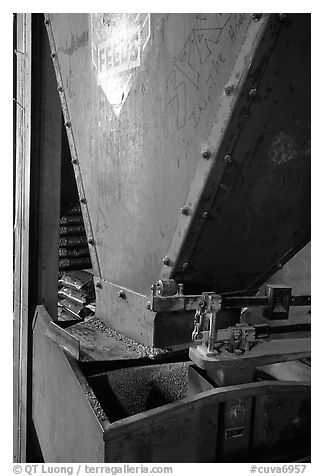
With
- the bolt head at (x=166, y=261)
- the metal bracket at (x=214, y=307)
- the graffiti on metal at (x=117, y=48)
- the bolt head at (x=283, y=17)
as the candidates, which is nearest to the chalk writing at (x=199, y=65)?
the bolt head at (x=283, y=17)

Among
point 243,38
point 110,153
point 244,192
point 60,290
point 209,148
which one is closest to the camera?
point 243,38

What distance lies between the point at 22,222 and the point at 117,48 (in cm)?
152

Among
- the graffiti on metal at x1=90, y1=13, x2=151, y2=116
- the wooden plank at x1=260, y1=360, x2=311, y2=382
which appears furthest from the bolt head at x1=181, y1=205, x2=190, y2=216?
the wooden plank at x1=260, y1=360, x2=311, y2=382

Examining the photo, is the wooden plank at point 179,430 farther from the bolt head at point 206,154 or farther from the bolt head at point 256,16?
the bolt head at point 256,16

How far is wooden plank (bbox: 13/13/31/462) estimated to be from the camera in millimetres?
2711

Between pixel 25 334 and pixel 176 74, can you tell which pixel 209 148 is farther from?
pixel 25 334

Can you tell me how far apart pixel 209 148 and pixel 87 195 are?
0.92 meters

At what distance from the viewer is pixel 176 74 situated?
57.9 inches

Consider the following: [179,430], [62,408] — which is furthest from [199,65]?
[62,408]

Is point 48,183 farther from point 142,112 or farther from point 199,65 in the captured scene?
point 199,65

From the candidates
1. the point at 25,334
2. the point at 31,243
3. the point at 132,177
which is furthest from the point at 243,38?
the point at 25,334

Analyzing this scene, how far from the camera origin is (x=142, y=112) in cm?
163

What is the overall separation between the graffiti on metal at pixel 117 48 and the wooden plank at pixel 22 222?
102cm

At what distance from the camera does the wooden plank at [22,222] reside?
8.89 feet
